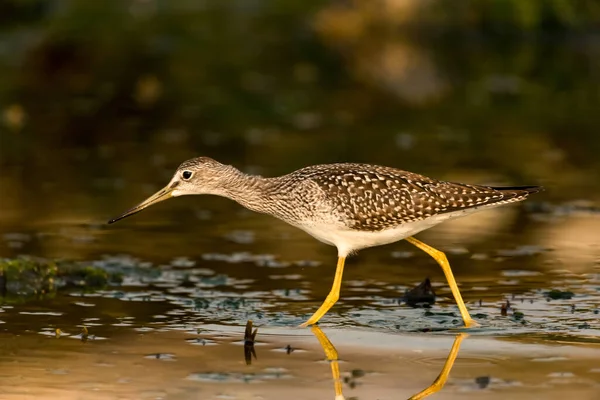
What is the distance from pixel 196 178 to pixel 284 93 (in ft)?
48.1

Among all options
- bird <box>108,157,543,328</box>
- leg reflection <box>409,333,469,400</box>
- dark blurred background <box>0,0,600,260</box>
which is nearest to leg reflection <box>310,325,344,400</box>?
bird <box>108,157,543,328</box>

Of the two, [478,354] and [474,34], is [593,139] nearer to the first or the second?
[478,354]

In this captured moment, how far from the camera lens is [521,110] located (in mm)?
25094

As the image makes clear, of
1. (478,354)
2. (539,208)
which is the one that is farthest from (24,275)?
(539,208)

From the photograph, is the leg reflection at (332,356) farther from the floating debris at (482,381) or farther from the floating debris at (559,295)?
the floating debris at (559,295)

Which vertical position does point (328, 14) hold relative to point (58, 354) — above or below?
above

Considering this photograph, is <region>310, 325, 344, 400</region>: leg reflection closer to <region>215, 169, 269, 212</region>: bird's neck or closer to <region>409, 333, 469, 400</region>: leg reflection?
<region>409, 333, 469, 400</region>: leg reflection

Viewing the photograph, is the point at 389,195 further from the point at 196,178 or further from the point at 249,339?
the point at 249,339

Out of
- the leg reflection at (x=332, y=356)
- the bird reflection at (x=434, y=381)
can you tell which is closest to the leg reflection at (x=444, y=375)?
the bird reflection at (x=434, y=381)

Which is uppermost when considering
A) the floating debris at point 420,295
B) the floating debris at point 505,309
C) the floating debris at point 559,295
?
the floating debris at point 559,295

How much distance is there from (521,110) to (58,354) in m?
15.5

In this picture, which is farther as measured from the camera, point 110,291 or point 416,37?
point 416,37

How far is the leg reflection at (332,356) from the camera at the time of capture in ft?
32.8

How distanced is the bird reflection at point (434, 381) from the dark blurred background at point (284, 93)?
17.6 ft
